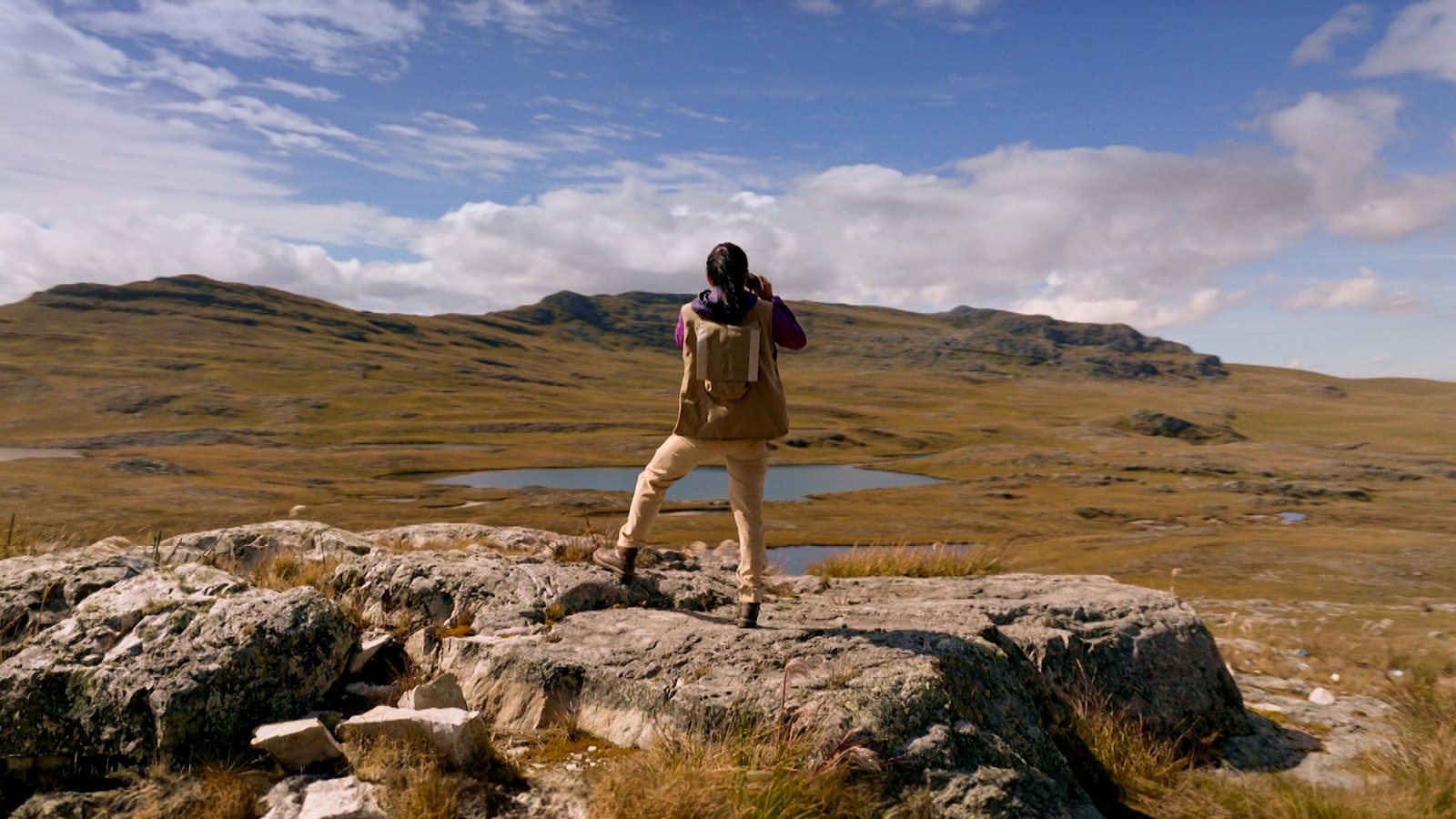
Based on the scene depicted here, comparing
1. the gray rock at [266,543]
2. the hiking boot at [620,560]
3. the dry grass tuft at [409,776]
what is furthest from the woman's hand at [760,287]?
the gray rock at [266,543]

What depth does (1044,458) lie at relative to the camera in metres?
106

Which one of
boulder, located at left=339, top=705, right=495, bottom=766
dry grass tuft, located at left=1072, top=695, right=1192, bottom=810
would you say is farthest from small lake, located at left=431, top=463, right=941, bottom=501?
boulder, located at left=339, top=705, right=495, bottom=766

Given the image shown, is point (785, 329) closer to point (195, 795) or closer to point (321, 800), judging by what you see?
point (321, 800)

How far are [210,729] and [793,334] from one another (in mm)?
4869

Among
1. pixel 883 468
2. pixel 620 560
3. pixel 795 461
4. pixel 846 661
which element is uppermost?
pixel 620 560

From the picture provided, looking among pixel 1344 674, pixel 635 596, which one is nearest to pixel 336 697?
pixel 635 596

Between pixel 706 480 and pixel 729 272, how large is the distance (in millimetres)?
86202

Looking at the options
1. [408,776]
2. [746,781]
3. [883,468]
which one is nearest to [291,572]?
[408,776]

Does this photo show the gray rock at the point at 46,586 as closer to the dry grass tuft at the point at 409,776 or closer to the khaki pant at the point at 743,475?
the dry grass tuft at the point at 409,776

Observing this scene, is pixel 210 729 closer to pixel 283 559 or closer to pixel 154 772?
pixel 154 772

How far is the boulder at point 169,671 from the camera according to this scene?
5043 millimetres

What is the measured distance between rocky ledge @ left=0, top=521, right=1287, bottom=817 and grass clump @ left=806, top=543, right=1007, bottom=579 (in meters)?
2.47

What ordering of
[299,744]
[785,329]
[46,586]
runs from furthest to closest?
[785,329], [46,586], [299,744]

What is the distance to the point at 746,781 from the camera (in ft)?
15.0
